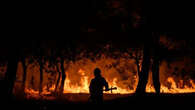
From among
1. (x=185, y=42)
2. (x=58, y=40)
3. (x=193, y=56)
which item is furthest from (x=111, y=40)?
(x=193, y=56)

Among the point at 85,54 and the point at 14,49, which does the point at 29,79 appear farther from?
the point at 14,49

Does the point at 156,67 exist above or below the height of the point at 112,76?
above

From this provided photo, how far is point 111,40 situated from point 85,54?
3.66 m

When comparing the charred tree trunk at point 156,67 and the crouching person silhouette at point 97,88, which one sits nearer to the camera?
the crouching person silhouette at point 97,88

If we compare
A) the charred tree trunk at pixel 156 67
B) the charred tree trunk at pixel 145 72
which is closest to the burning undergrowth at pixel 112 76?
the charred tree trunk at pixel 156 67

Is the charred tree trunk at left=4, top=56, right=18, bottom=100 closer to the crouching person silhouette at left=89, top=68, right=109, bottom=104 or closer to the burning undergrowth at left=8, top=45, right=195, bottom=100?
the crouching person silhouette at left=89, top=68, right=109, bottom=104

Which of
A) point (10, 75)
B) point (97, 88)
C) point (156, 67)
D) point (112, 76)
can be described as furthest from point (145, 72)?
point (112, 76)

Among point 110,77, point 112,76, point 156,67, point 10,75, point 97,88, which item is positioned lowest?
point 97,88

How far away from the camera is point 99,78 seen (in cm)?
913

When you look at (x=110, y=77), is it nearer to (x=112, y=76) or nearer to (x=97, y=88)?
(x=112, y=76)

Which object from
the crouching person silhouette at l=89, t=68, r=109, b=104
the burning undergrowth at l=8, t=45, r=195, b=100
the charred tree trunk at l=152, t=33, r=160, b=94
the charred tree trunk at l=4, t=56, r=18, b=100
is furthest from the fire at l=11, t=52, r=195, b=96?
the crouching person silhouette at l=89, t=68, r=109, b=104

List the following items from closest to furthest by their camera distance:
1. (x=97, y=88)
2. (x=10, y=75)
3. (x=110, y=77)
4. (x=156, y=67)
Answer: (x=97, y=88) < (x=10, y=75) < (x=156, y=67) < (x=110, y=77)

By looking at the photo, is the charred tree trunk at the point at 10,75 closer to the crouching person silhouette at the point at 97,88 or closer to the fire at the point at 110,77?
the crouching person silhouette at the point at 97,88

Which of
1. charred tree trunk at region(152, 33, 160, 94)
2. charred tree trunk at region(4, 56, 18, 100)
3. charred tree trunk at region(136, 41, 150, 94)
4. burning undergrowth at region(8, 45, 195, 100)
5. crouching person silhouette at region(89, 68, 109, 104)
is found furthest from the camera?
burning undergrowth at region(8, 45, 195, 100)
